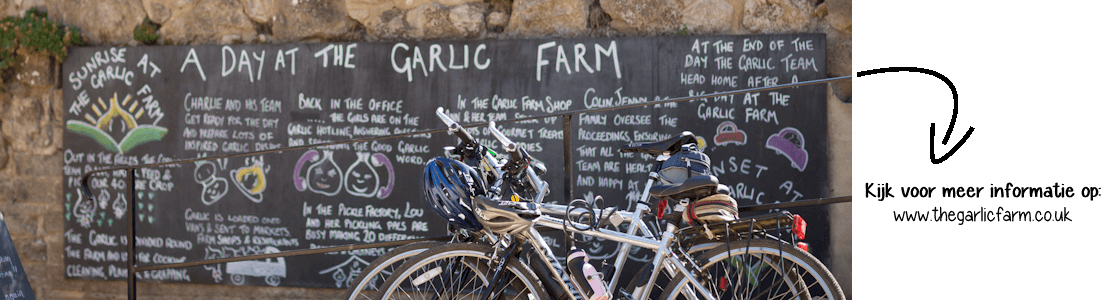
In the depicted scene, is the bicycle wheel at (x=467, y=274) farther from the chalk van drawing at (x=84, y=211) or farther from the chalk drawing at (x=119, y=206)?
the chalk van drawing at (x=84, y=211)

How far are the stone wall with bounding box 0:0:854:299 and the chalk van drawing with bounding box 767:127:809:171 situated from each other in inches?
6.9

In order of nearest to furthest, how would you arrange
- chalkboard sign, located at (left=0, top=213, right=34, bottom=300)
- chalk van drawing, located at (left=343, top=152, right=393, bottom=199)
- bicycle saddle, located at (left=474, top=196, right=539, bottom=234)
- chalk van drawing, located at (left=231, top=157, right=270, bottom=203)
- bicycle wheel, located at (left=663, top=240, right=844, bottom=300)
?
bicycle saddle, located at (left=474, top=196, right=539, bottom=234) < bicycle wheel, located at (left=663, top=240, right=844, bottom=300) < chalkboard sign, located at (left=0, top=213, right=34, bottom=300) < chalk van drawing, located at (left=343, top=152, right=393, bottom=199) < chalk van drawing, located at (left=231, top=157, right=270, bottom=203)

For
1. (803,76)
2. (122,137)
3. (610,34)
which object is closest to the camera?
(803,76)

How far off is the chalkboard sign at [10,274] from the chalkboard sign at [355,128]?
0.93 meters

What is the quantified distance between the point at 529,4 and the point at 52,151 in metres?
3.04

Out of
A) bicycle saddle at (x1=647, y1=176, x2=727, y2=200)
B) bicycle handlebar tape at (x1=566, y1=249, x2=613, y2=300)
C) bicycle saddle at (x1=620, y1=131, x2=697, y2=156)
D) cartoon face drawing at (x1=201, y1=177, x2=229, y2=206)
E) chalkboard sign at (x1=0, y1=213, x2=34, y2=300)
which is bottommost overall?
chalkboard sign at (x1=0, y1=213, x2=34, y2=300)

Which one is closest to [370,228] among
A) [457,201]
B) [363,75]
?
[363,75]

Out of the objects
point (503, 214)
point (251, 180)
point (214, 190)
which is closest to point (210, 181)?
point (214, 190)

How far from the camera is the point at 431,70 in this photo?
3941mm

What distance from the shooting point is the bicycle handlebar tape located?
231 cm

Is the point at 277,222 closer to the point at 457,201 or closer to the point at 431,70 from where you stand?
the point at 431,70

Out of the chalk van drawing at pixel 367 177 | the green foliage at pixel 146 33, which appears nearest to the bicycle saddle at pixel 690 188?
the chalk van drawing at pixel 367 177

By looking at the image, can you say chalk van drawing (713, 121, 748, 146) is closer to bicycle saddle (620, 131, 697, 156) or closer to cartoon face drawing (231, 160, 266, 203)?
bicycle saddle (620, 131, 697, 156)

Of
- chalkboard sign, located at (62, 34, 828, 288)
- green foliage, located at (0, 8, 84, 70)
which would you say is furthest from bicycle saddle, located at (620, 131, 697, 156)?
green foliage, located at (0, 8, 84, 70)
